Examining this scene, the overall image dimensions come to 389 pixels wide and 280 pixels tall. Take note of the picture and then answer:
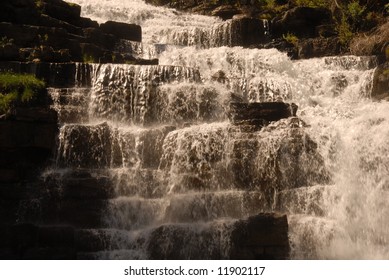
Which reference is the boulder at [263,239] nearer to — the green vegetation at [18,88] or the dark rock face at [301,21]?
the green vegetation at [18,88]

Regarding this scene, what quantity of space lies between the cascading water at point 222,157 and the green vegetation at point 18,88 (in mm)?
733

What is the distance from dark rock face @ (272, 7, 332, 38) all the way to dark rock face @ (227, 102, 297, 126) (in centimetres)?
909

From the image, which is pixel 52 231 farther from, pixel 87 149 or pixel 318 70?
pixel 318 70

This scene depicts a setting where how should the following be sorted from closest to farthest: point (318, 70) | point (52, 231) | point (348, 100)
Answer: point (52, 231) < point (348, 100) < point (318, 70)

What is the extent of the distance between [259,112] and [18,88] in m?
6.85

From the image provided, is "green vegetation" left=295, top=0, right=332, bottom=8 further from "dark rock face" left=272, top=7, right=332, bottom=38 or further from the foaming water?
the foaming water

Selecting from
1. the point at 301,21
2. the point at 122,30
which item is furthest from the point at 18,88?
the point at 301,21

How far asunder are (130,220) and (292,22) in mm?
14565

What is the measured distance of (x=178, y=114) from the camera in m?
15.5

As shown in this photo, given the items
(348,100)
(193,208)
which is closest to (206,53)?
(348,100)

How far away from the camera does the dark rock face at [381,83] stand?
16375 millimetres

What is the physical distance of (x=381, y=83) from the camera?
651 inches

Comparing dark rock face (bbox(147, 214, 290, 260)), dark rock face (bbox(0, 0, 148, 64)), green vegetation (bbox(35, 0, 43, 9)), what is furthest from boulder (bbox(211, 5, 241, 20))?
dark rock face (bbox(147, 214, 290, 260))

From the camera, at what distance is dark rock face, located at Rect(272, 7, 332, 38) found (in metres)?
23.2
